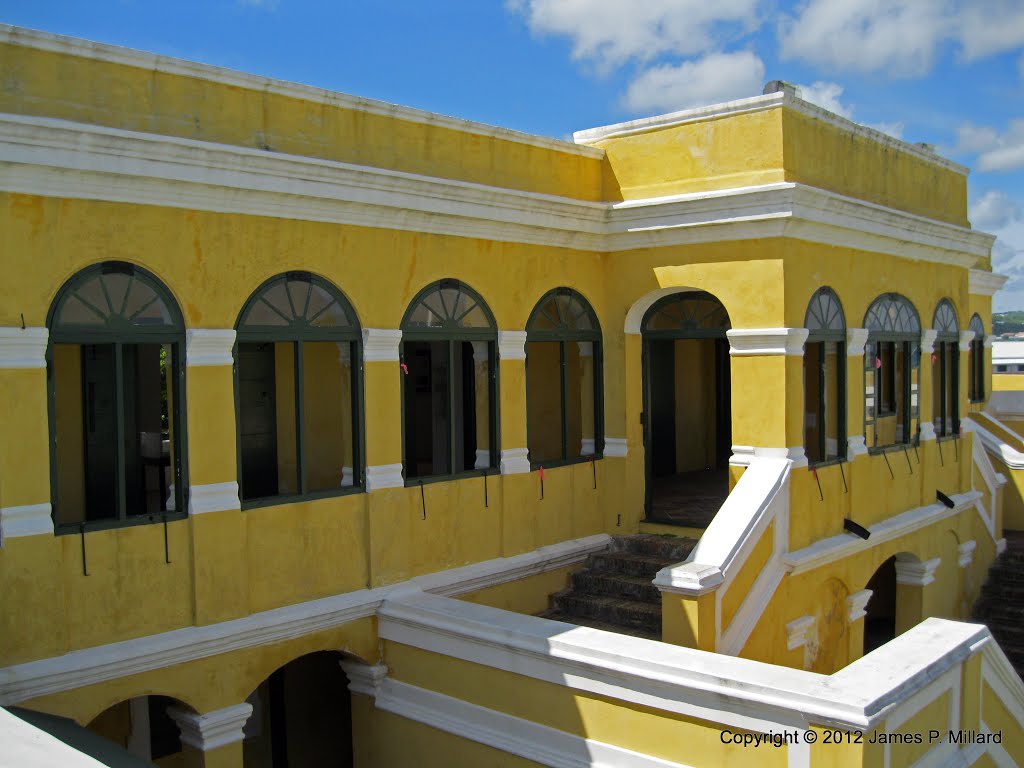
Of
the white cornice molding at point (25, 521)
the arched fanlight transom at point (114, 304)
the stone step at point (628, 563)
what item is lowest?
the stone step at point (628, 563)

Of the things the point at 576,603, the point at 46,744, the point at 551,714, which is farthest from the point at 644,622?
the point at 46,744

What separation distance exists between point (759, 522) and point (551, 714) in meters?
3.27

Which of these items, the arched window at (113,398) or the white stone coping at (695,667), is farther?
the arched window at (113,398)

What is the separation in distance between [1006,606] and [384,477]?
1136cm

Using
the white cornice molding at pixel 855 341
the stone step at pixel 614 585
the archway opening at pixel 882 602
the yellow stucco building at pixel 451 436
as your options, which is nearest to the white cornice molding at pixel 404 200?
the yellow stucco building at pixel 451 436

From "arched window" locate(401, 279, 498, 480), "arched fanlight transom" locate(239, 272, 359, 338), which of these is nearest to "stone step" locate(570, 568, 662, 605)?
"arched window" locate(401, 279, 498, 480)

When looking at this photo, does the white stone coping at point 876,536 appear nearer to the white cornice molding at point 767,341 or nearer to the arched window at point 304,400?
the white cornice molding at point 767,341

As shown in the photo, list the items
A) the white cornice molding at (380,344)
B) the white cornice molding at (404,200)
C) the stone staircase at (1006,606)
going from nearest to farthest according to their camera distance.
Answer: the white cornice molding at (404,200) → the white cornice molding at (380,344) → the stone staircase at (1006,606)

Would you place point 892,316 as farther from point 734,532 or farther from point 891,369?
point 734,532

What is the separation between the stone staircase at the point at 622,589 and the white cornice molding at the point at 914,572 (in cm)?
401

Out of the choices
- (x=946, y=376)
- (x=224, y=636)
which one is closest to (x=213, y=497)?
(x=224, y=636)

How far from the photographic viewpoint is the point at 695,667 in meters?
7.34

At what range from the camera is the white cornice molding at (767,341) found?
10.9 metres

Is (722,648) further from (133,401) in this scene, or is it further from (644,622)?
(133,401)
